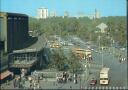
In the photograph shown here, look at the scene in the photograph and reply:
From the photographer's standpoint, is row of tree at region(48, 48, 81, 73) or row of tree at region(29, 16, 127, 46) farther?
A: row of tree at region(29, 16, 127, 46)

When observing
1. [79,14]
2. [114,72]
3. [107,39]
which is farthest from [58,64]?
[79,14]

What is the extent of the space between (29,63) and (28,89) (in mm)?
2710

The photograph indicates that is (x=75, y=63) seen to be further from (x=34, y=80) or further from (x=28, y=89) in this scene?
(x=28, y=89)

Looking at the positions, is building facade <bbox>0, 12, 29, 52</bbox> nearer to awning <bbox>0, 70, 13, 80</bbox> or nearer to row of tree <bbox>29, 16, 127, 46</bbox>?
awning <bbox>0, 70, 13, 80</bbox>

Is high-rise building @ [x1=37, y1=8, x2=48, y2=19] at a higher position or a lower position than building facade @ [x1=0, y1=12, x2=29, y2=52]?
higher

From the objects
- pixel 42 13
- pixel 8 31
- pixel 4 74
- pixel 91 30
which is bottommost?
pixel 4 74

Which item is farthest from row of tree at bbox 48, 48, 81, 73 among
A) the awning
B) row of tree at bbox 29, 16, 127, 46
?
row of tree at bbox 29, 16, 127, 46

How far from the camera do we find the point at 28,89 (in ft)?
30.7

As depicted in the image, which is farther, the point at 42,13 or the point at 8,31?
the point at 42,13

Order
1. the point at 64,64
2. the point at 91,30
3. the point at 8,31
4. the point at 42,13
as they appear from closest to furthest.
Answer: the point at 8,31, the point at 64,64, the point at 91,30, the point at 42,13

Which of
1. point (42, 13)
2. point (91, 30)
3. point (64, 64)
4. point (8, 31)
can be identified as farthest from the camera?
point (42, 13)

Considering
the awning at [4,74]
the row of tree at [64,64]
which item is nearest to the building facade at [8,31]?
the awning at [4,74]

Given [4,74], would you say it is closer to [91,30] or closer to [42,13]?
[91,30]

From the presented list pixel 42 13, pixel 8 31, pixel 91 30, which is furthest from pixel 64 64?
pixel 42 13
